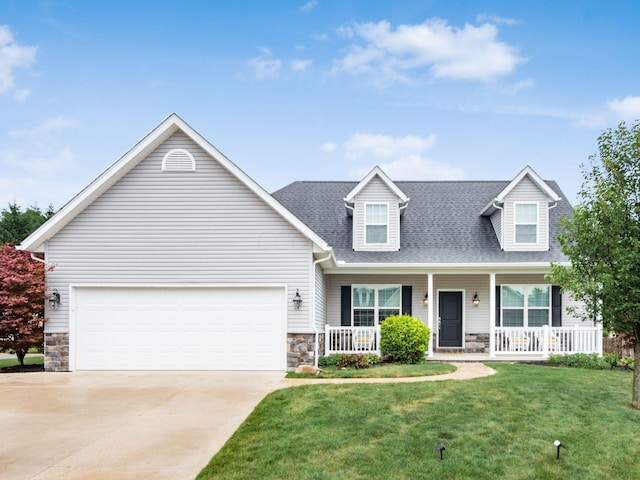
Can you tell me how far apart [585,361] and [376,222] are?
690 centimetres

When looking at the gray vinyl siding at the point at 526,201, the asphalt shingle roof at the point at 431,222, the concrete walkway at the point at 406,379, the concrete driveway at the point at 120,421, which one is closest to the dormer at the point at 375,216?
the asphalt shingle roof at the point at 431,222

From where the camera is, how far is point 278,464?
579 centimetres

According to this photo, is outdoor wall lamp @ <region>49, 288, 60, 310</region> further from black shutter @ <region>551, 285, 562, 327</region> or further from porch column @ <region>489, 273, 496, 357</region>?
black shutter @ <region>551, 285, 562, 327</region>

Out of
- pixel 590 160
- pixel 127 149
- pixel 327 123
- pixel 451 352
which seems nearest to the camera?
pixel 590 160

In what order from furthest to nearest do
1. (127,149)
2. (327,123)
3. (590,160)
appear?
1. (327,123)
2. (127,149)
3. (590,160)

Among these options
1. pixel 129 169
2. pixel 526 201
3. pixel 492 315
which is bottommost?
pixel 492 315

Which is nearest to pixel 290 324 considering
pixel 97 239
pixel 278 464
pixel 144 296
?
pixel 144 296

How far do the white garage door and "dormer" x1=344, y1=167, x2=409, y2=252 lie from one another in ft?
14.5

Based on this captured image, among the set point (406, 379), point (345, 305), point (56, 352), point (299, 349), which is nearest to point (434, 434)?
point (406, 379)

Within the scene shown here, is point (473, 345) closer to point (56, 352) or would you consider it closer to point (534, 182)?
point (534, 182)

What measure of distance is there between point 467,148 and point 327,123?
593 cm

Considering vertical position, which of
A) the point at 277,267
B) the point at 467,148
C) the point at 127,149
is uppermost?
the point at 467,148

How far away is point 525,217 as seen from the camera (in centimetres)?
1642

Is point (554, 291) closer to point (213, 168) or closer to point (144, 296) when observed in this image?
point (213, 168)
